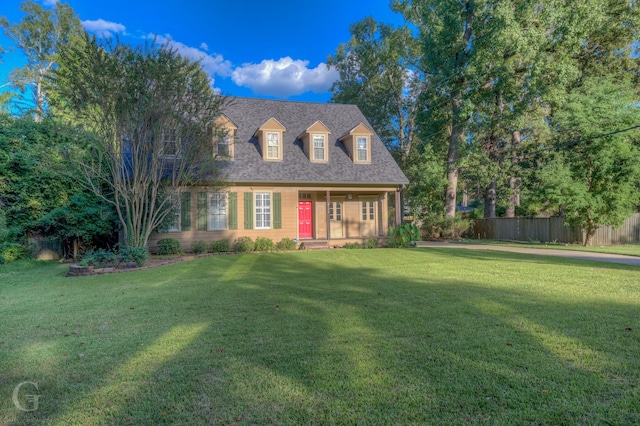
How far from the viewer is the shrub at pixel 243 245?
14.4 metres

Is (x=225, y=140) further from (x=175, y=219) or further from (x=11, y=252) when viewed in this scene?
(x=11, y=252)

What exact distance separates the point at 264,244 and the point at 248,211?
1.66 m

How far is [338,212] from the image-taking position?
59.4 ft

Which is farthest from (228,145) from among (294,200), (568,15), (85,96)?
(568,15)

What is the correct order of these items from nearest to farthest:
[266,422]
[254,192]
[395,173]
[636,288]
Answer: [266,422]
[636,288]
[254,192]
[395,173]

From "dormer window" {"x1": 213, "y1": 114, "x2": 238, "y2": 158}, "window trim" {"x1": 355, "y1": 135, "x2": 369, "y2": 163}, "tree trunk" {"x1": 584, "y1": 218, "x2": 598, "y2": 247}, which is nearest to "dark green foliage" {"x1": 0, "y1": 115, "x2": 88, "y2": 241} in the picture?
"dormer window" {"x1": 213, "y1": 114, "x2": 238, "y2": 158}

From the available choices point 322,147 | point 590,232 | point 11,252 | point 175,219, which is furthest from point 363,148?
point 11,252

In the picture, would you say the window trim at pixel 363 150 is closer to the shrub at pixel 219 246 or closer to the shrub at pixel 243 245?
the shrub at pixel 243 245

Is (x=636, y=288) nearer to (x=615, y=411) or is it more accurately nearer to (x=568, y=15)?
(x=615, y=411)

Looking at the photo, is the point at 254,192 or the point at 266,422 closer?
the point at 266,422

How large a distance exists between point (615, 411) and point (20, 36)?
3357cm

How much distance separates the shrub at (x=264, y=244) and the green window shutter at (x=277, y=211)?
2.92 ft

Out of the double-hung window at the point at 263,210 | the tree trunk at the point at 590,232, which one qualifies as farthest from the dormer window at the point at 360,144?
the tree trunk at the point at 590,232

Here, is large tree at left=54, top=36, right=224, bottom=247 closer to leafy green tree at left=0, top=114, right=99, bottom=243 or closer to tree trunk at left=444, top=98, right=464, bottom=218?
leafy green tree at left=0, top=114, right=99, bottom=243
